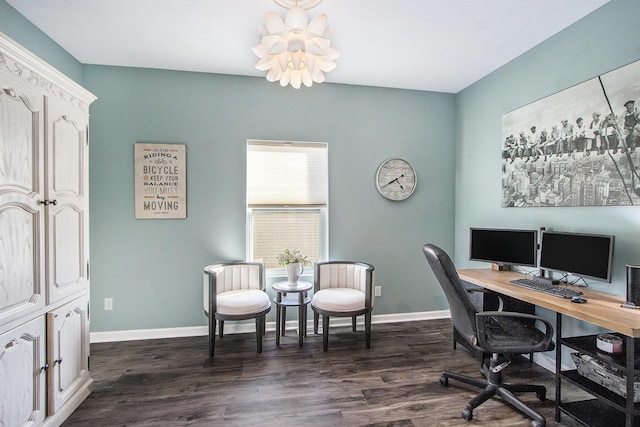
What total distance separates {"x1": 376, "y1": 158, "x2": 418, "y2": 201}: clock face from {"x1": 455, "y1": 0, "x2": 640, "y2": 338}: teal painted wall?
611mm

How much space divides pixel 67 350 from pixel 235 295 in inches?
48.4

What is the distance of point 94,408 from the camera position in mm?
2068

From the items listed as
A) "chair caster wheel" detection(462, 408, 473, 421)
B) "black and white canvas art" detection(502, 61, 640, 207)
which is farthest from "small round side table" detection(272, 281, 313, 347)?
"black and white canvas art" detection(502, 61, 640, 207)

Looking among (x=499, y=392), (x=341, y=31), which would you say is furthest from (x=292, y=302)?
(x=341, y=31)

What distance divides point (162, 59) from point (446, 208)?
343 centimetres

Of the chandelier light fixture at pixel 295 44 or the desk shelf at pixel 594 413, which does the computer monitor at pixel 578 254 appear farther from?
the chandelier light fixture at pixel 295 44

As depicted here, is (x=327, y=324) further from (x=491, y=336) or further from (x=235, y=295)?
(x=491, y=336)

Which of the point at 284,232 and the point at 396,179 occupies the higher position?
the point at 396,179

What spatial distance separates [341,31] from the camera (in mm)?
2475

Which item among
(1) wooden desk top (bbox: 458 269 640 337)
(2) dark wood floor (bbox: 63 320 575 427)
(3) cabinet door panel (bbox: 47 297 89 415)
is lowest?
(2) dark wood floor (bbox: 63 320 575 427)

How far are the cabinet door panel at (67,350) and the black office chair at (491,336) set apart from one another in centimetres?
234

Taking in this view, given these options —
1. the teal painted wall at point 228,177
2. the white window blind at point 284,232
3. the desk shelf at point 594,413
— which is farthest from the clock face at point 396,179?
the desk shelf at point 594,413

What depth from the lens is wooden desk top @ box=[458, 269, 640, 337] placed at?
1.56m

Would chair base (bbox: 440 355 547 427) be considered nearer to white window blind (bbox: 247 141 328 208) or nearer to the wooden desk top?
the wooden desk top
